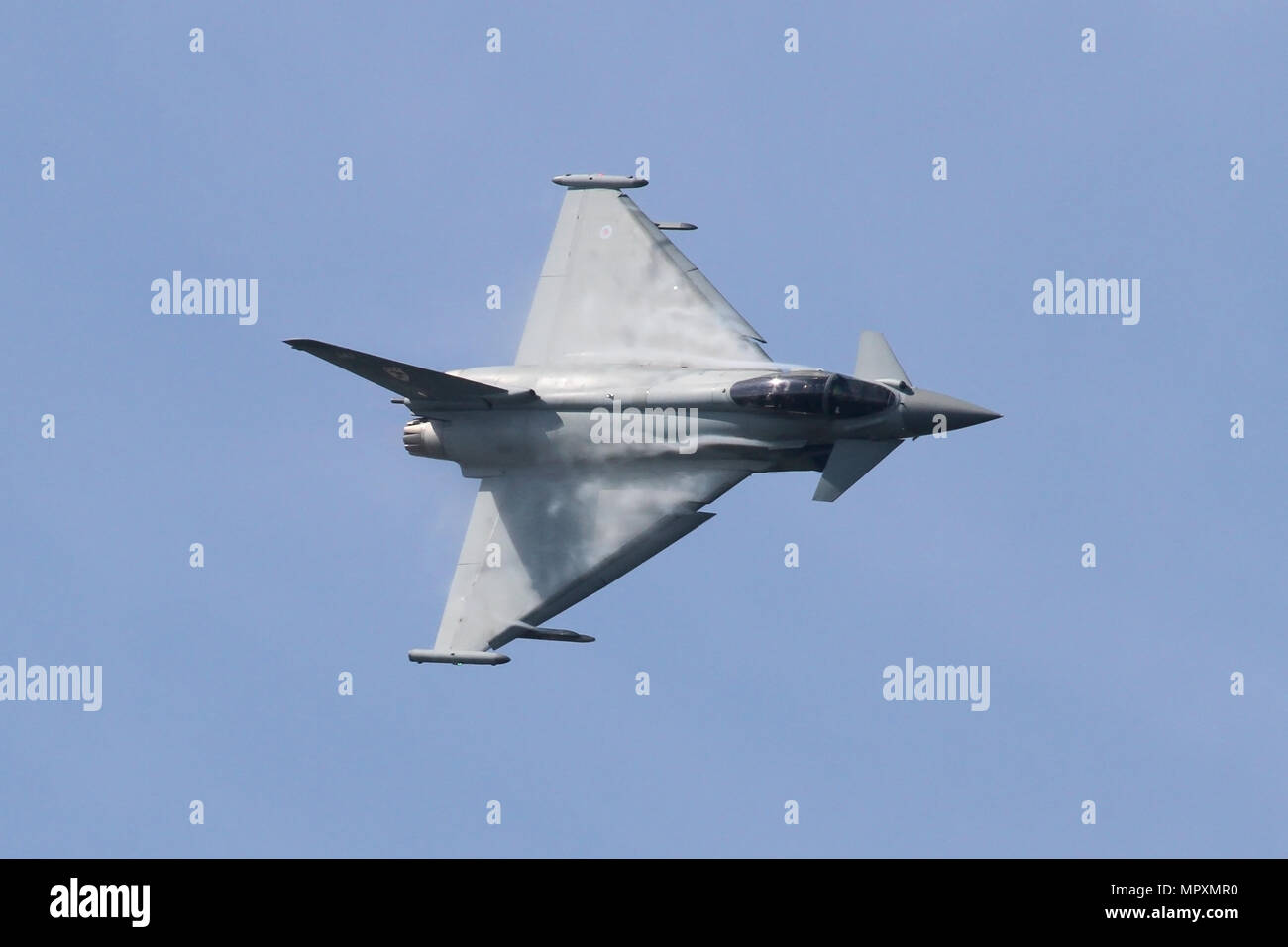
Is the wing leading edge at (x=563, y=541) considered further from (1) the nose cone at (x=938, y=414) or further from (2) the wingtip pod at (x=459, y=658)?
(1) the nose cone at (x=938, y=414)

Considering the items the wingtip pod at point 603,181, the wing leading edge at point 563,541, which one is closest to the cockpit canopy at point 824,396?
the wing leading edge at point 563,541

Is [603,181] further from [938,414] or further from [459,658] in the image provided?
[459,658]

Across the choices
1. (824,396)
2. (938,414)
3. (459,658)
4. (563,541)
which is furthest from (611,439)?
(938,414)

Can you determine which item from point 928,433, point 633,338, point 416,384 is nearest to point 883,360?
point 928,433

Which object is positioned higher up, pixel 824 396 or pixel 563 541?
pixel 824 396

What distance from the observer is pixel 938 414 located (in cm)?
5019

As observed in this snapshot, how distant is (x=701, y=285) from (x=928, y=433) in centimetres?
610

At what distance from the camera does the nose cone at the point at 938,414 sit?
164 ft

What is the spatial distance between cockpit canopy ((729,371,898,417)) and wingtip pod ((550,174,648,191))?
276 inches

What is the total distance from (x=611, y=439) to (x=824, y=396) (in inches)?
169
